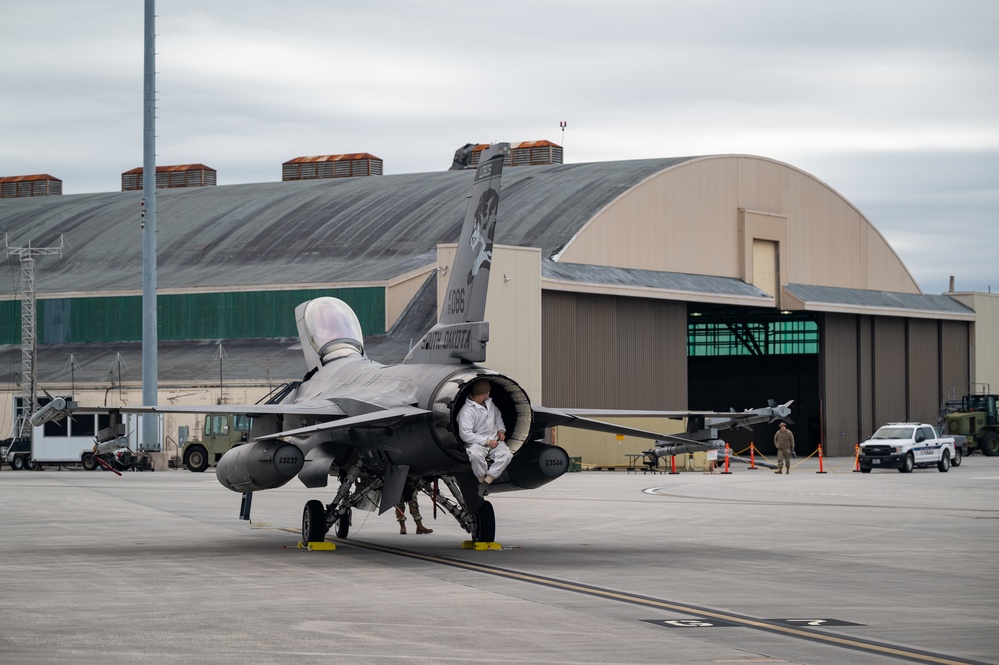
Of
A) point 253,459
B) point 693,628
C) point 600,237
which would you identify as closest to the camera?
point 693,628

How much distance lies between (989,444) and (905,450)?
2084cm

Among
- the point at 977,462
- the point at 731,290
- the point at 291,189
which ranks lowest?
the point at 977,462

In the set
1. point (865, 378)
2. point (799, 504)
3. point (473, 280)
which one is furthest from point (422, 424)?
point (865, 378)

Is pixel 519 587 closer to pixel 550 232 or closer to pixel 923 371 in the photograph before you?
pixel 550 232

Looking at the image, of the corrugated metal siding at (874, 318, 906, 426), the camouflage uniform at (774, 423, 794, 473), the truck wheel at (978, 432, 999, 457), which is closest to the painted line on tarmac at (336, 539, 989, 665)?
the camouflage uniform at (774, 423, 794, 473)

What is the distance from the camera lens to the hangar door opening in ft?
253

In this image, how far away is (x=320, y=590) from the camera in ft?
51.4

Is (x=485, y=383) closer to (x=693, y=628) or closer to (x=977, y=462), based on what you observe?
(x=693, y=628)

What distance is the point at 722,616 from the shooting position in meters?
13.5

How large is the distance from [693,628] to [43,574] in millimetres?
8716

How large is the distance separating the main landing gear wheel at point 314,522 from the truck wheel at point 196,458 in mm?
37251

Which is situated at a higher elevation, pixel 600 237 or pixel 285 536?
pixel 600 237

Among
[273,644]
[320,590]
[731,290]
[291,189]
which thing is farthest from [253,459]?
[291,189]

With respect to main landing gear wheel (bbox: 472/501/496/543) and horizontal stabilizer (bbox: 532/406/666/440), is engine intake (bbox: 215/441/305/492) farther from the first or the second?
horizontal stabilizer (bbox: 532/406/666/440)
